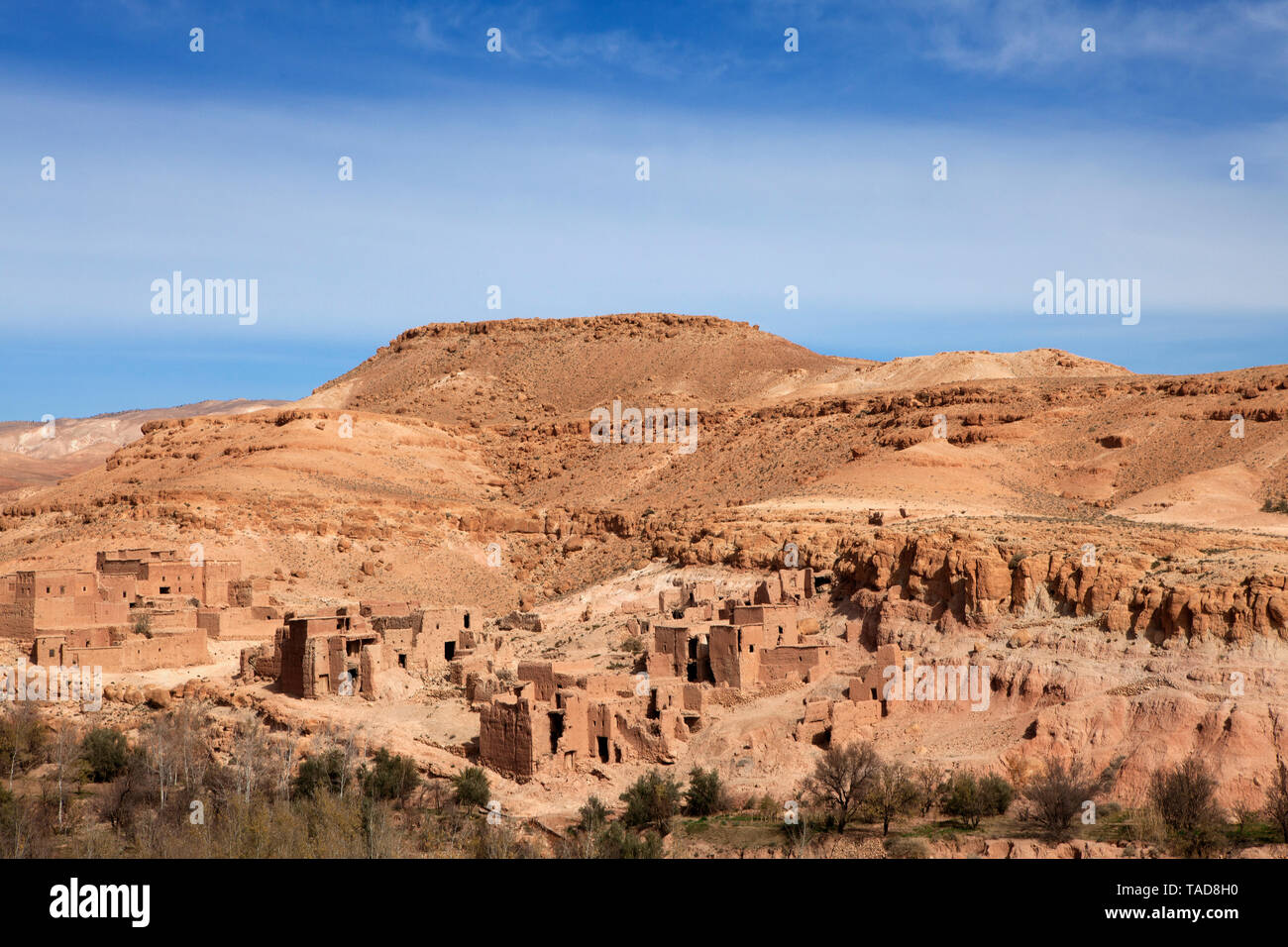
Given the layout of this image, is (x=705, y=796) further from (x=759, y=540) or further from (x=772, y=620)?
(x=759, y=540)

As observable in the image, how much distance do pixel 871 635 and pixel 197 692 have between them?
13.9 metres

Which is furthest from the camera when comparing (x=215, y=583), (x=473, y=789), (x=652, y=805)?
(x=215, y=583)

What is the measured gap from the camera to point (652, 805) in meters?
22.1

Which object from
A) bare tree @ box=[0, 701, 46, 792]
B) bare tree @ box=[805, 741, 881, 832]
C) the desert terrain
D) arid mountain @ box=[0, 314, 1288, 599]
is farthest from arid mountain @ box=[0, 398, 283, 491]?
bare tree @ box=[805, 741, 881, 832]

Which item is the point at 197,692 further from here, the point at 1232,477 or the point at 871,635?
the point at 1232,477

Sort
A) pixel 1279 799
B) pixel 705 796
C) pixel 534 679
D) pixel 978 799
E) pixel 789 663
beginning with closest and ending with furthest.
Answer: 1. pixel 1279 799
2. pixel 978 799
3. pixel 705 796
4. pixel 534 679
5. pixel 789 663

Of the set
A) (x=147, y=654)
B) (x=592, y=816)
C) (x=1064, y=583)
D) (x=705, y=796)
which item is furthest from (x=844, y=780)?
(x=147, y=654)

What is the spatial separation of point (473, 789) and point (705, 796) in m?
3.72

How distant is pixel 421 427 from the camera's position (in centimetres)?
7388

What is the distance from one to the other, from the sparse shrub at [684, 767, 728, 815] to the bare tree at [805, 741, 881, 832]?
1376 mm

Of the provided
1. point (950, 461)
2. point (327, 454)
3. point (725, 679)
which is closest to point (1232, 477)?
point (950, 461)

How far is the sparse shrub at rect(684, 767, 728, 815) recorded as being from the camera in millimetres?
22609

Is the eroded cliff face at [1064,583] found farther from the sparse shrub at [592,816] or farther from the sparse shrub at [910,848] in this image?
the sparse shrub at [592,816]

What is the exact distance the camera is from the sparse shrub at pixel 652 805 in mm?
21859
